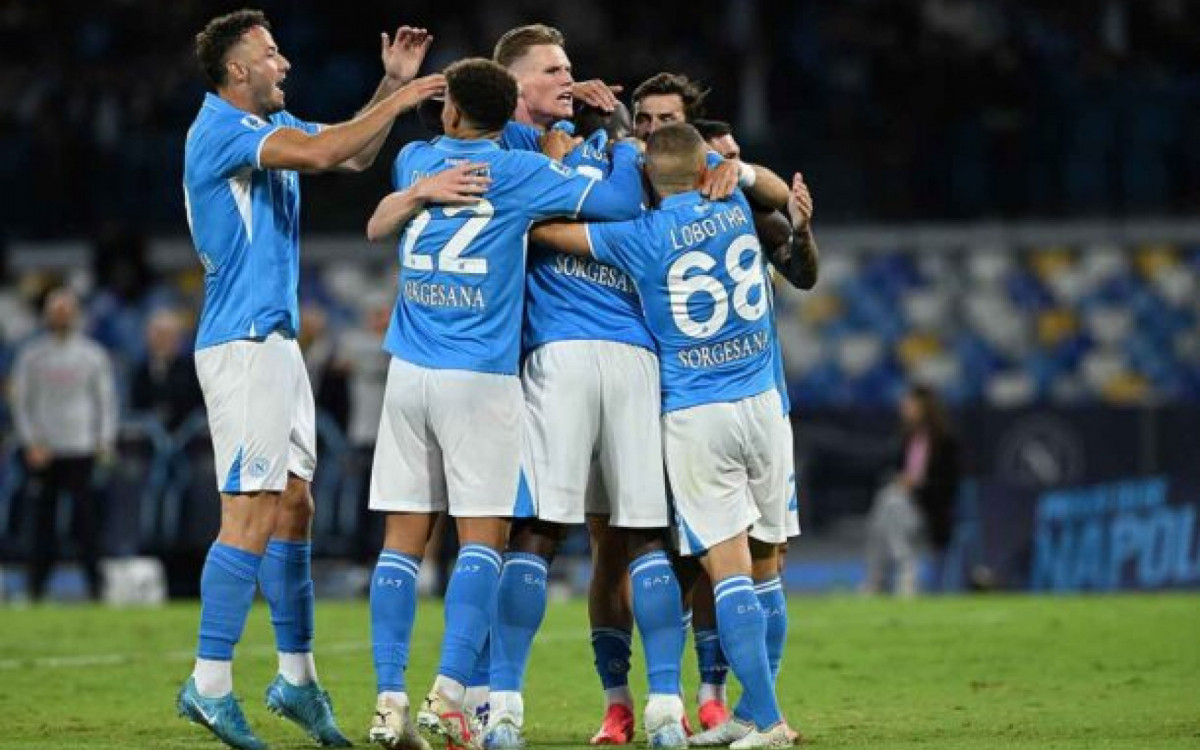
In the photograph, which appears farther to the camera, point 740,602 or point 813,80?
Answer: point 813,80

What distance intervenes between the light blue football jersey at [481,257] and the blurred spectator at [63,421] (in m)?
10.5

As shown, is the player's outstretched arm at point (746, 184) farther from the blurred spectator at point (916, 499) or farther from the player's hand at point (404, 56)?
the blurred spectator at point (916, 499)

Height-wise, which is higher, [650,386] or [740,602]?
[650,386]

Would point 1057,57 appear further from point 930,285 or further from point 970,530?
point 970,530

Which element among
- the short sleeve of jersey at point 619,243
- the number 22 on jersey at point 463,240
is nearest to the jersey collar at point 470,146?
the number 22 on jersey at point 463,240

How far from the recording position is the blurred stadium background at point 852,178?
23859 millimetres

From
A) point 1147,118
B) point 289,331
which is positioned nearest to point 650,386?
point 289,331

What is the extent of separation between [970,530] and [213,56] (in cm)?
1222

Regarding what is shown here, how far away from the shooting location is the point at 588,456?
8695 mm

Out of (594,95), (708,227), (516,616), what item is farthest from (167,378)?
(708,227)

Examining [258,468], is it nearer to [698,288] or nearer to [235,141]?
[235,141]

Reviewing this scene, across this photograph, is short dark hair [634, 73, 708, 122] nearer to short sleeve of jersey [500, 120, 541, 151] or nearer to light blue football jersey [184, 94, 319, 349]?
short sleeve of jersey [500, 120, 541, 151]

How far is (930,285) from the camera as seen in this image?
24.9 meters

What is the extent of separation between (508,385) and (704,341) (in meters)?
0.79
